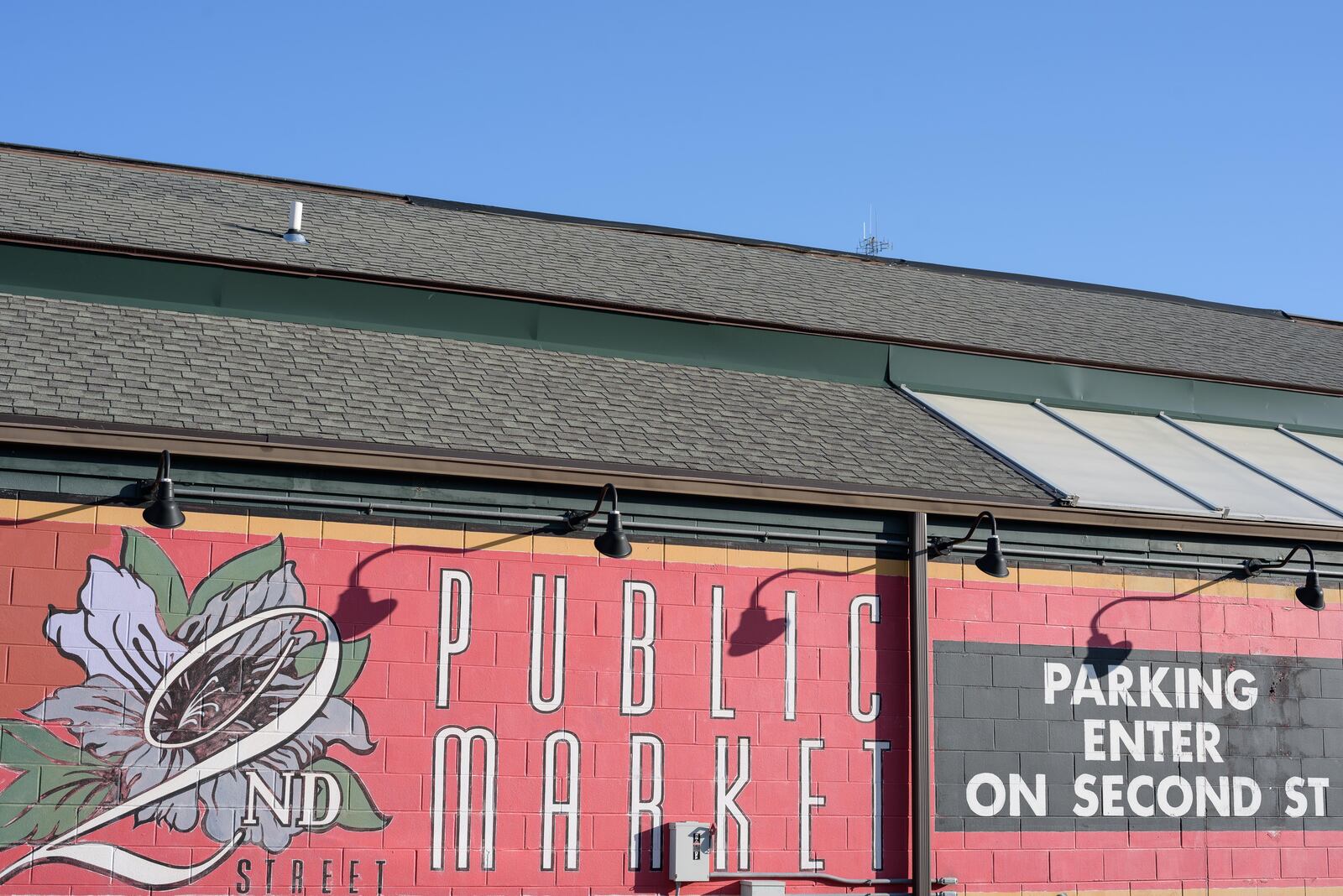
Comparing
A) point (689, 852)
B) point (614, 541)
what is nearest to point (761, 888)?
point (689, 852)

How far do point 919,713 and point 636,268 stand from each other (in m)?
6.90

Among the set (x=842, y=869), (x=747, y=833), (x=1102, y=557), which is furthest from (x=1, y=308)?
(x=1102, y=557)

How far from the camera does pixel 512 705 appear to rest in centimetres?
1138

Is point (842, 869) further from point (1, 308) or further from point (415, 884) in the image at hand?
point (1, 308)

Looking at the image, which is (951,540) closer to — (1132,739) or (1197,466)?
(1132,739)

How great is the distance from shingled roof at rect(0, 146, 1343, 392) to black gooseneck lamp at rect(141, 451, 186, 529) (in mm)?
3262

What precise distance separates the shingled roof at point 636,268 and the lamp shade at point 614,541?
147 inches

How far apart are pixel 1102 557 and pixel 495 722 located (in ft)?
18.1

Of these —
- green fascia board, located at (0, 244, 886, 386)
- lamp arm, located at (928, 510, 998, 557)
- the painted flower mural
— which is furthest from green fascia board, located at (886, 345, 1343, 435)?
the painted flower mural

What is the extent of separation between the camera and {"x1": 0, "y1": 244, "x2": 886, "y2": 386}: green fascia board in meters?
12.9

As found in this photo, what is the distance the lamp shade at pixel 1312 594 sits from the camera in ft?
43.2

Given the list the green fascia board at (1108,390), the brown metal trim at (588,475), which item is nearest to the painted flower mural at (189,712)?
the brown metal trim at (588,475)

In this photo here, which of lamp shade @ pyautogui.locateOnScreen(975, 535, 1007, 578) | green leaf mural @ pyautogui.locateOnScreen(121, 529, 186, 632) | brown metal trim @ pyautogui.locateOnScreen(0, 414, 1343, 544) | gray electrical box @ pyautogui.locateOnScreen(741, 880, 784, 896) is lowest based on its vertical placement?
gray electrical box @ pyautogui.locateOnScreen(741, 880, 784, 896)

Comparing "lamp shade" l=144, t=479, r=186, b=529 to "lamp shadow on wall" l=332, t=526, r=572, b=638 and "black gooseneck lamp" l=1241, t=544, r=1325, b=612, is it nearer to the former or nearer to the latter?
"lamp shadow on wall" l=332, t=526, r=572, b=638
